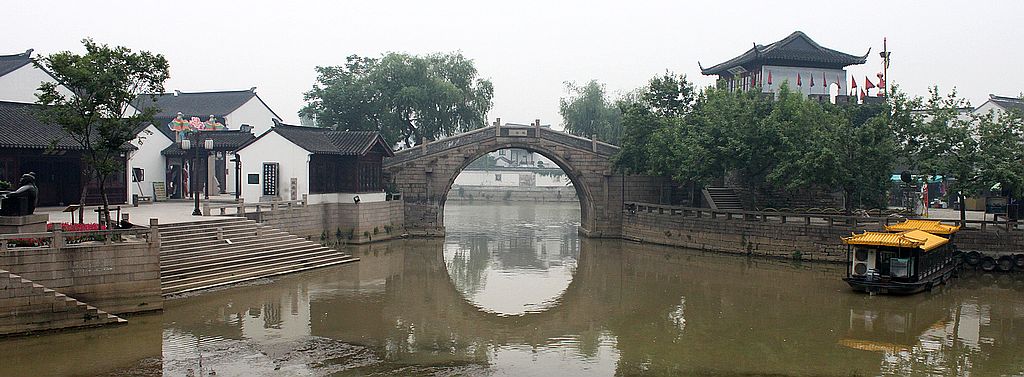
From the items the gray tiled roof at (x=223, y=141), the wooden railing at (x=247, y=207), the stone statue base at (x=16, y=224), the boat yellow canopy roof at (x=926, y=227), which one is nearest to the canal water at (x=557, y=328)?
the boat yellow canopy roof at (x=926, y=227)

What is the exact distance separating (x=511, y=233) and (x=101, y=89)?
21524 mm

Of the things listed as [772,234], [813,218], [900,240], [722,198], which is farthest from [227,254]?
[722,198]

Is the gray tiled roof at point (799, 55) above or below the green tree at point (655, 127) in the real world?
above

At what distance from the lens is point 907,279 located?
60.4 ft

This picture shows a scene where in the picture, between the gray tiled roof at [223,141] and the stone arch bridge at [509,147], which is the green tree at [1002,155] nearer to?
the stone arch bridge at [509,147]

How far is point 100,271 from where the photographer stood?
1499cm

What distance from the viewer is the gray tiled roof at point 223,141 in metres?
30.8

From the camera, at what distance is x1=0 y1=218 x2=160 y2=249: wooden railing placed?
1425 cm

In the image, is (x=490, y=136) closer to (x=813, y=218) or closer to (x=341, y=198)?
(x=341, y=198)

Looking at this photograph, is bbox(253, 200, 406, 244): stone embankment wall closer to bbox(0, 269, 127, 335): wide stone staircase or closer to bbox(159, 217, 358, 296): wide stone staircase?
bbox(159, 217, 358, 296): wide stone staircase

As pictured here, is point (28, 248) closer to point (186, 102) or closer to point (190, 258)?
point (190, 258)

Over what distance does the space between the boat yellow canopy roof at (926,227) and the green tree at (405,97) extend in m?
22.7

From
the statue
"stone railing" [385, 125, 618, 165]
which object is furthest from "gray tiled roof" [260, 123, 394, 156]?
the statue

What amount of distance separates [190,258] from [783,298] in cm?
1384
